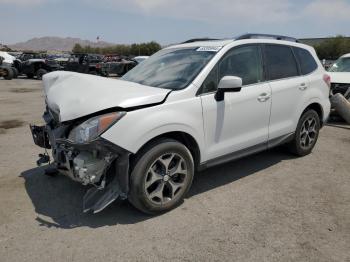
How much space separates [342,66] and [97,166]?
9.27 metres

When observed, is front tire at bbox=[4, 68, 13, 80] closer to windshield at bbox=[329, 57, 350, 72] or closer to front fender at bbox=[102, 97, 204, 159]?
windshield at bbox=[329, 57, 350, 72]

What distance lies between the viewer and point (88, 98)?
12.7 ft

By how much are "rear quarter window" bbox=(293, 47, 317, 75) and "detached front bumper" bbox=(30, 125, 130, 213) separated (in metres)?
3.46

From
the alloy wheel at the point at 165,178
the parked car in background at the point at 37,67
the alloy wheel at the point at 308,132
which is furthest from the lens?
the parked car in background at the point at 37,67

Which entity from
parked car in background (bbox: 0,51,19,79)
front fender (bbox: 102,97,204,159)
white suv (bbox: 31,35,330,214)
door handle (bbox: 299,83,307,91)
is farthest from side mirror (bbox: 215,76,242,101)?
parked car in background (bbox: 0,51,19,79)

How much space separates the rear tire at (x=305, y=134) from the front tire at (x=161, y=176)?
2365 mm

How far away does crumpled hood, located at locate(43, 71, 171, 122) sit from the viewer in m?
3.75

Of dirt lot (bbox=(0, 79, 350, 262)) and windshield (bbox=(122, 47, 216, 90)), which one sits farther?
windshield (bbox=(122, 47, 216, 90))

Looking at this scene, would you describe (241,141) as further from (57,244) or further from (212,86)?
(57,244)

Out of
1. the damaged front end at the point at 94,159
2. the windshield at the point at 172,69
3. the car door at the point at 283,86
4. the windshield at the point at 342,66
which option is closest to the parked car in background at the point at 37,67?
the windshield at the point at 342,66

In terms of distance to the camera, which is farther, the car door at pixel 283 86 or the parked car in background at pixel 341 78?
the parked car in background at pixel 341 78

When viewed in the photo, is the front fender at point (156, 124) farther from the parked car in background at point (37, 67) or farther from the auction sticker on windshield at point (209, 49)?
the parked car in background at point (37, 67)

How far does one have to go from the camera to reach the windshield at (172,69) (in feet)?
14.4

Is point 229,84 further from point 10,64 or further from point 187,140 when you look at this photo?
point 10,64
